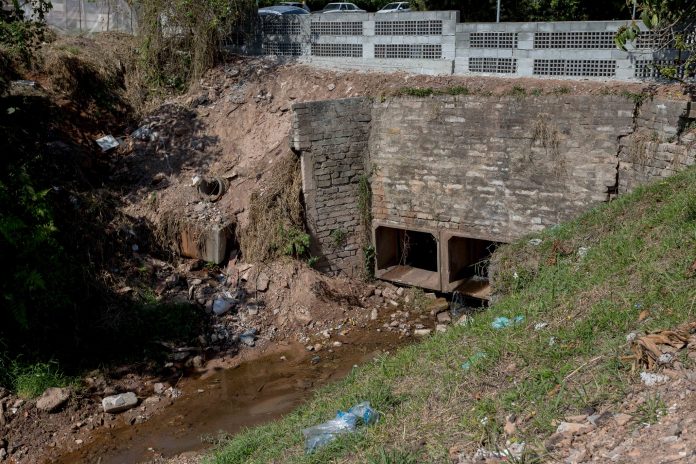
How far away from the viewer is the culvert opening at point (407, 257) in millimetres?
11945

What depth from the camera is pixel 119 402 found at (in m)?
8.98

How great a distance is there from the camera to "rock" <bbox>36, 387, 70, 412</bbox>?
8672 mm

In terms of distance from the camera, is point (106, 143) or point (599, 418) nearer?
point (599, 418)

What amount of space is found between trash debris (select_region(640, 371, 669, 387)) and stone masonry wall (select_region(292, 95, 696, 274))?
4920 millimetres

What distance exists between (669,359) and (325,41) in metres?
10.0

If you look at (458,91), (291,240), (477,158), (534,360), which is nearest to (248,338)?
(291,240)

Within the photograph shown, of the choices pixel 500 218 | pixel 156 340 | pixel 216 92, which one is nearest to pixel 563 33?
pixel 500 218

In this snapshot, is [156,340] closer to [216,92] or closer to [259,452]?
[259,452]

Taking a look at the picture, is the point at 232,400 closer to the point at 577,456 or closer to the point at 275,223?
the point at 275,223

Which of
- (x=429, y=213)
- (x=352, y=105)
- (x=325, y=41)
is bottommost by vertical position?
(x=429, y=213)

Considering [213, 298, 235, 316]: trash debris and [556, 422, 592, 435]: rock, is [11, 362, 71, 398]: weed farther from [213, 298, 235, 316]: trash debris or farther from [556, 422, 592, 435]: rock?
[556, 422, 592, 435]: rock

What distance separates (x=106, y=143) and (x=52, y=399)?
547 cm

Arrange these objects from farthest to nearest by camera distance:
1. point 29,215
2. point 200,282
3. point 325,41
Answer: point 325,41
point 200,282
point 29,215

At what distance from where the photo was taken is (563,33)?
10.6 metres
